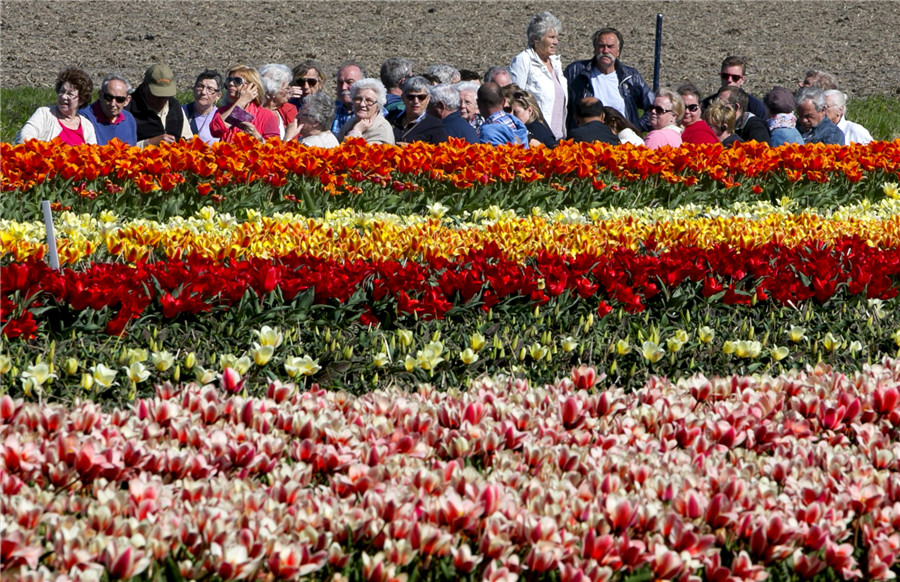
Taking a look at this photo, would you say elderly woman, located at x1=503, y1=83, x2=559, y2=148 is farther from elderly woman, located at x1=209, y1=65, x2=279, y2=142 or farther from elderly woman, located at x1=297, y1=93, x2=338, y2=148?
elderly woman, located at x1=209, y1=65, x2=279, y2=142

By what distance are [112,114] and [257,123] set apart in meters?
1.13

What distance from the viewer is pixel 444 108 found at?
895 centimetres

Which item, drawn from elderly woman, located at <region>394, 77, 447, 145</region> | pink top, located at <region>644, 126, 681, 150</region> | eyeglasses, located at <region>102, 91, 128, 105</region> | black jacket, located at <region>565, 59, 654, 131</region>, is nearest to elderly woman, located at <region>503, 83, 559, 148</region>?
elderly woman, located at <region>394, 77, 447, 145</region>

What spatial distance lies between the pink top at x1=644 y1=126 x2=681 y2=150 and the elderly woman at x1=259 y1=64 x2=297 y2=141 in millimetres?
2920

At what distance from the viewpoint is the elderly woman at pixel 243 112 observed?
29.3ft

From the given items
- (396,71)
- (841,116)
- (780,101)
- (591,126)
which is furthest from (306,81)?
(841,116)

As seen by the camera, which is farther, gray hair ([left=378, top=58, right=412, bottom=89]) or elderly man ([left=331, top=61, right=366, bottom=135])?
gray hair ([left=378, top=58, right=412, bottom=89])

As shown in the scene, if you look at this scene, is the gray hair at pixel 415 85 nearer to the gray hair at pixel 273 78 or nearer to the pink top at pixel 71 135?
the gray hair at pixel 273 78

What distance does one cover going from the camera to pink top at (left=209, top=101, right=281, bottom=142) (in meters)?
9.03

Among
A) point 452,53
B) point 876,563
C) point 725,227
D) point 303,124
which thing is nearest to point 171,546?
point 876,563

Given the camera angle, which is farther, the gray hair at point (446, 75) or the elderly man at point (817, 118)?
the elderly man at point (817, 118)

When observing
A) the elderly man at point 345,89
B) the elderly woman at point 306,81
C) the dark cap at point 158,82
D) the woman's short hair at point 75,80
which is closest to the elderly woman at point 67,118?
the woman's short hair at point 75,80

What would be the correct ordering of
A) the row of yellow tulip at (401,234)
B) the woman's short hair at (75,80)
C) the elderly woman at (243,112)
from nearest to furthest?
the row of yellow tulip at (401,234) → the woman's short hair at (75,80) → the elderly woman at (243,112)

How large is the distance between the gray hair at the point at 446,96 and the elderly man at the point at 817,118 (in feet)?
11.4
